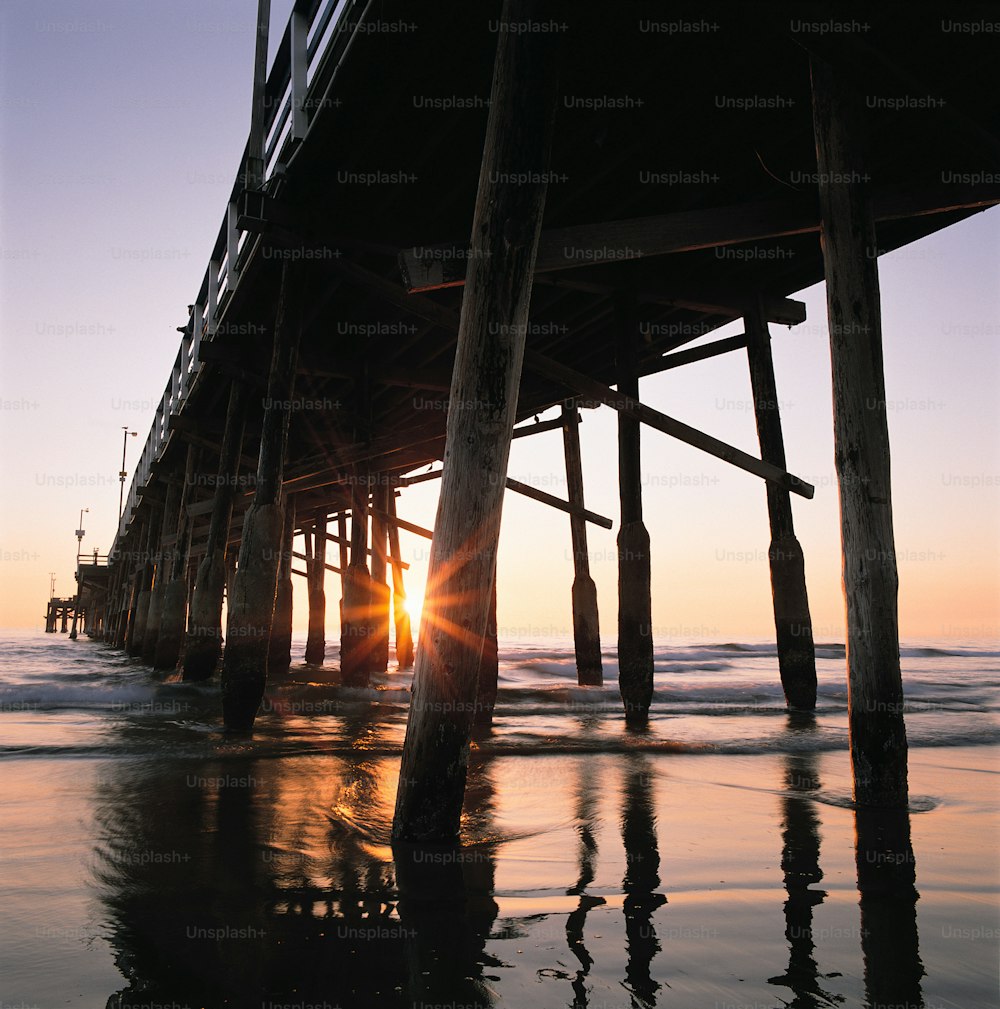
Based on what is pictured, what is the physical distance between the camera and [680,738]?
21.8ft

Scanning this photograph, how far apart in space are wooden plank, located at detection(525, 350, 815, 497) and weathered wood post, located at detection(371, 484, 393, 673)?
17.0 feet

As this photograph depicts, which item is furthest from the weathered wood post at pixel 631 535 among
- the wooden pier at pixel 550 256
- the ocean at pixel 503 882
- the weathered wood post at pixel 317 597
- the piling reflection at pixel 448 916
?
the weathered wood post at pixel 317 597

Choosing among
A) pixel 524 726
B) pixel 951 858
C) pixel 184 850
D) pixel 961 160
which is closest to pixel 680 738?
pixel 524 726

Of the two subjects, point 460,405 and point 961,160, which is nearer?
point 460,405

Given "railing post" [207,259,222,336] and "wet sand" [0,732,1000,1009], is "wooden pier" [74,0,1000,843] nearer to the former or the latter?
"railing post" [207,259,222,336]

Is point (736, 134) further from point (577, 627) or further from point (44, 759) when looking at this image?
point (577, 627)

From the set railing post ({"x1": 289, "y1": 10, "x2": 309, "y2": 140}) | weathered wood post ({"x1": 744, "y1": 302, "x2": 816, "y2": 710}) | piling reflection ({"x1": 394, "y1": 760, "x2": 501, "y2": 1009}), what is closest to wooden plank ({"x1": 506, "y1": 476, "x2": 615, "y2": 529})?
weathered wood post ({"x1": 744, "y1": 302, "x2": 816, "y2": 710})

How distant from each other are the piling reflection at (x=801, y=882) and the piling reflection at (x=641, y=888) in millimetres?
327

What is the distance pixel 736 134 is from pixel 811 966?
5161 millimetres

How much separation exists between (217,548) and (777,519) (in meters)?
6.20

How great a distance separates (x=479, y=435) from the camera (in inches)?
117

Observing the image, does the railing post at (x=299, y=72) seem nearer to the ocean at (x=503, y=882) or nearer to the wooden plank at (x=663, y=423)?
the wooden plank at (x=663, y=423)

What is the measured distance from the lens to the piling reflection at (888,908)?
187 centimetres

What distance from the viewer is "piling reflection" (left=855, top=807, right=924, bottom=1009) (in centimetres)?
187
